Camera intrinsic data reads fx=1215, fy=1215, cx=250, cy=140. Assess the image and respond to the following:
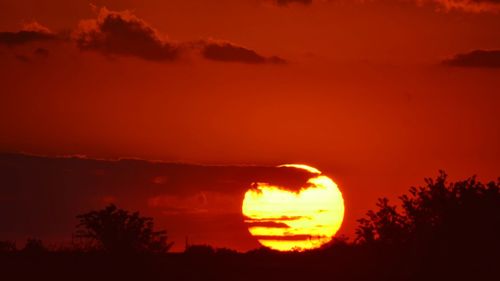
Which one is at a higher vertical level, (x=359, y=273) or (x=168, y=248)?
(x=168, y=248)

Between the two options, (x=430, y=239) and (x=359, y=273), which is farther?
(x=430, y=239)

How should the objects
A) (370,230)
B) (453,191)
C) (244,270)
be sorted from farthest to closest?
(370,230) → (453,191) → (244,270)

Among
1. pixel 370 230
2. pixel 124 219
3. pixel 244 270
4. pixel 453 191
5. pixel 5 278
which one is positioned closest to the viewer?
pixel 5 278

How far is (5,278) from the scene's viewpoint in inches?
2406

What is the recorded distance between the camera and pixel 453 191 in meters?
70.6

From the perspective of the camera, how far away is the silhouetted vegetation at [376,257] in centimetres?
6306

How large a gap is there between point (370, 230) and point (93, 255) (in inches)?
704

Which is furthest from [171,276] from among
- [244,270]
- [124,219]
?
[124,219]

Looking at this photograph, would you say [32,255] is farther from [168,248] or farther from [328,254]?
[168,248]

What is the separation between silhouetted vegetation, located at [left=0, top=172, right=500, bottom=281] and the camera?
6306 cm

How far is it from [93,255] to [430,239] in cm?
1959

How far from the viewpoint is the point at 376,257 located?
2721 inches

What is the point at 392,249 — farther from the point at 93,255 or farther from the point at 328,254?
the point at 93,255

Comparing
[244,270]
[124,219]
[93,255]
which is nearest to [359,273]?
[244,270]
